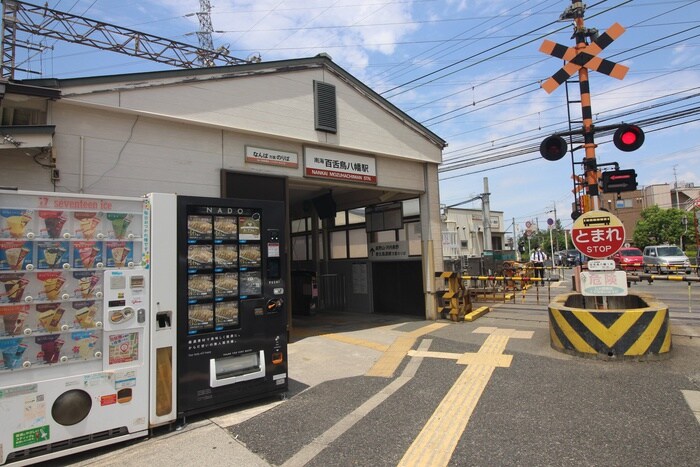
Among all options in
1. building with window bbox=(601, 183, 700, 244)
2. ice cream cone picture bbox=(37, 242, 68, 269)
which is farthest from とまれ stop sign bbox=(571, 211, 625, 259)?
building with window bbox=(601, 183, 700, 244)

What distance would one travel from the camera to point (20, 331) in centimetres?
360

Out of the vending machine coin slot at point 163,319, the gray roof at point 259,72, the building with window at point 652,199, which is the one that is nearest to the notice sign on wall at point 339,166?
the gray roof at point 259,72

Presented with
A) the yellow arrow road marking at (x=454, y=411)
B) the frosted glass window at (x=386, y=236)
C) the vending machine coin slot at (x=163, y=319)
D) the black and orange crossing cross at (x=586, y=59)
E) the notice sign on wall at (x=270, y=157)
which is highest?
the black and orange crossing cross at (x=586, y=59)

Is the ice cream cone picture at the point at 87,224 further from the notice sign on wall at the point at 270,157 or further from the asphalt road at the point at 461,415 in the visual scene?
the notice sign on wall at the point at 270,157

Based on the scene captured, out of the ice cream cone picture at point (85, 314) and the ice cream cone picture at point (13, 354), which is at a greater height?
the ice cream cone picture at point (85, 314)

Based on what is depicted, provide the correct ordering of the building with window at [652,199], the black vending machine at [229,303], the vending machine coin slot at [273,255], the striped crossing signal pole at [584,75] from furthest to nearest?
the building with window at [652,199] → the striped crossing signal pole at [584,75] → the vending machine coin slot at [273,255] → the black vending machine at [229,303]

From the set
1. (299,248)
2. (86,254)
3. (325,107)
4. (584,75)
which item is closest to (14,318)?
→ (86,254)

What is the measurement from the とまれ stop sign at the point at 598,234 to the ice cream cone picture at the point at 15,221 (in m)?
7.49

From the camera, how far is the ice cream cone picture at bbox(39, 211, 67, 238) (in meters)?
3.81

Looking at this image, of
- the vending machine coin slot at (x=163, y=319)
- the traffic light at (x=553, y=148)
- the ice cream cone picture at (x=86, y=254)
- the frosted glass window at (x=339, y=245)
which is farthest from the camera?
the frosted glass window at (x=339, y=245)

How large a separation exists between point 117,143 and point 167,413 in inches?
181

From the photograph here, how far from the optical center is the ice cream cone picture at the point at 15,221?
3.63 meters

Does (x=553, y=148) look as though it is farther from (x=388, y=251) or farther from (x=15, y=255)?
(x=15, y=255)

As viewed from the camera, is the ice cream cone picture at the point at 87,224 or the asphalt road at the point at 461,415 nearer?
the asphalt road at the point at 461,415
